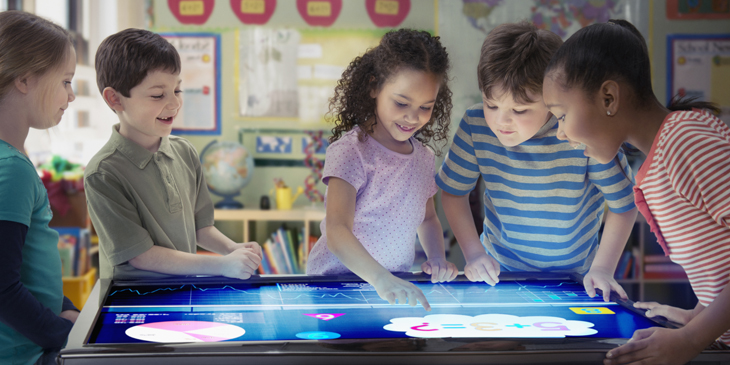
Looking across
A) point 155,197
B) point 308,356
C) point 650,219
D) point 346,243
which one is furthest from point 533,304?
point 155,197

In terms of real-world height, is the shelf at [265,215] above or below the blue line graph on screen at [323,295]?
below

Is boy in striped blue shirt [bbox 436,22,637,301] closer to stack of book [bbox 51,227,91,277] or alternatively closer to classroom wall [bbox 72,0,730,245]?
classroom wall [bbox 72,0,730,245]

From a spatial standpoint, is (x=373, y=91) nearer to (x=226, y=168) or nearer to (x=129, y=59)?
(x=129, y=59)

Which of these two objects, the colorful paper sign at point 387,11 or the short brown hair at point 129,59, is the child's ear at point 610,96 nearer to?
the short brown hair at point 129,59

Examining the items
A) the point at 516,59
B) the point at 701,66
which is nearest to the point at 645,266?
the point at 701,66

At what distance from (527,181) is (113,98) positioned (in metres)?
0.99

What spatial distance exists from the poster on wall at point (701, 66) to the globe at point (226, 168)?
276cm

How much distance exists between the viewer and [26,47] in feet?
3.43

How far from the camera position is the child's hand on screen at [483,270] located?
3.78 feet

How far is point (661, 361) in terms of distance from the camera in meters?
0.75

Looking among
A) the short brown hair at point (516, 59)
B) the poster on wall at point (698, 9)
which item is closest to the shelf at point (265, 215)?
the short brown hair at point (516, 59)

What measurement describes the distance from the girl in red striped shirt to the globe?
2.52 meters

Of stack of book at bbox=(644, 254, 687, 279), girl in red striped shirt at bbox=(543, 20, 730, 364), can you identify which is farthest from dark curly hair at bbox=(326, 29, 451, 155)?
stack of book at bbox=(644, 254, 687, 279)

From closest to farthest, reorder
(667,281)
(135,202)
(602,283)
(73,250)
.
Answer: (602,283) < (135,202) < (73,250) < (667,281)
